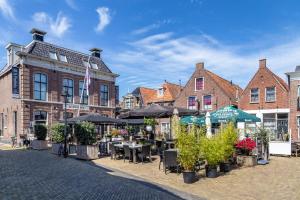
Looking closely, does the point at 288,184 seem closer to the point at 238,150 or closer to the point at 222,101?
the point at 238,150

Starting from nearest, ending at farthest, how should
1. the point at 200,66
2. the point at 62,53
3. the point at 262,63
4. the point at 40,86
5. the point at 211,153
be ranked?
the point at 211,153
the point at 40,86
the point at 262,63
the point at 62,53
the point at 200,66

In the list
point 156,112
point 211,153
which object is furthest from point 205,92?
point 211,153

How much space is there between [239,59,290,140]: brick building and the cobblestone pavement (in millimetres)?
19908

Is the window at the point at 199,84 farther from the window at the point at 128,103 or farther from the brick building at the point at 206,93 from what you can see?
the window at the point at 128,103

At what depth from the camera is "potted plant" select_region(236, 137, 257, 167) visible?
12242 millimetres

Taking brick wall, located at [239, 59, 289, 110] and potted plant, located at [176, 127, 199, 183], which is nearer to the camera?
potted plant, located at [176, 127, 199, 183]

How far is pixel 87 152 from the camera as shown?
1495cm

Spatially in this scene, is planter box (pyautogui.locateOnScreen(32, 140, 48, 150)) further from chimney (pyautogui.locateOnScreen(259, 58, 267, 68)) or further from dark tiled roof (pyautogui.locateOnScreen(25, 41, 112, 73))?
chimney (pyautogui.locateOnScreen(259, 58, 267, 68))

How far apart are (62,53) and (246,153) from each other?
23897mm

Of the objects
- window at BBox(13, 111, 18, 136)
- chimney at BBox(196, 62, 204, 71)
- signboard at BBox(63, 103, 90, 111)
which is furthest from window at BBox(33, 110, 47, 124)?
chimney at BBox(196, 62, 204, 71)

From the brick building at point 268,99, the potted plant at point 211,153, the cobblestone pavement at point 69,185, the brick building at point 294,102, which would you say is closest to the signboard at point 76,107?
the brick building at point 268,99

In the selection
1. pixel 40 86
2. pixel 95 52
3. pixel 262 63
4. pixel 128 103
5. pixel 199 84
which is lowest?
pixel 128 103

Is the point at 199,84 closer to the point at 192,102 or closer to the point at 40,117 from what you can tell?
the point at 192,102

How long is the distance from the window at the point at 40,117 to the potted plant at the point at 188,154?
21260mm
